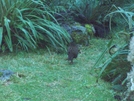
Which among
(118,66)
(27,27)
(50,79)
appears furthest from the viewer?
(27,27)

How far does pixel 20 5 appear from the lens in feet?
23.6

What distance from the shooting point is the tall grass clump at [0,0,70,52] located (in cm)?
694

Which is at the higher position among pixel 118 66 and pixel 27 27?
pixel 27 27

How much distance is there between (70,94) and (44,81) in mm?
644

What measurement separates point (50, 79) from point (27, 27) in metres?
1.85

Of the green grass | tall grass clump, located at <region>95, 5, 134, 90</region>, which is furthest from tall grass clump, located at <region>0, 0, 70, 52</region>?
tall grass clump, located at <region>95, 5, 134, 90</region>

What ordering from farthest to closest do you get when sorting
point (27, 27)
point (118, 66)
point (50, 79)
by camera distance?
point (27, 27) < point (50, 79) < point (118, 66)

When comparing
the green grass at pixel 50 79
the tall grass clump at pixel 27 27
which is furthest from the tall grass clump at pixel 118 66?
the tall grass clump at pixel 27 27

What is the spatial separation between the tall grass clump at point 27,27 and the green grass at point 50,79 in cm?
25

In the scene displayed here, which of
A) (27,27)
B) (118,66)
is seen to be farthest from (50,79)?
(27,27)

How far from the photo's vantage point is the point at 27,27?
710 cm

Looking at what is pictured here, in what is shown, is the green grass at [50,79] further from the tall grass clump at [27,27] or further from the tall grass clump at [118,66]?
the tall grass clump at [27,27]

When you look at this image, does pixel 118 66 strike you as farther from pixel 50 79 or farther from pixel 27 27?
pixel 27 27

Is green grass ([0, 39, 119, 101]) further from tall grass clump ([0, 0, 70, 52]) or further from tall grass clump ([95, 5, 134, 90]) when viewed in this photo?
tall grass clump ([0, 0, 70, 52])
